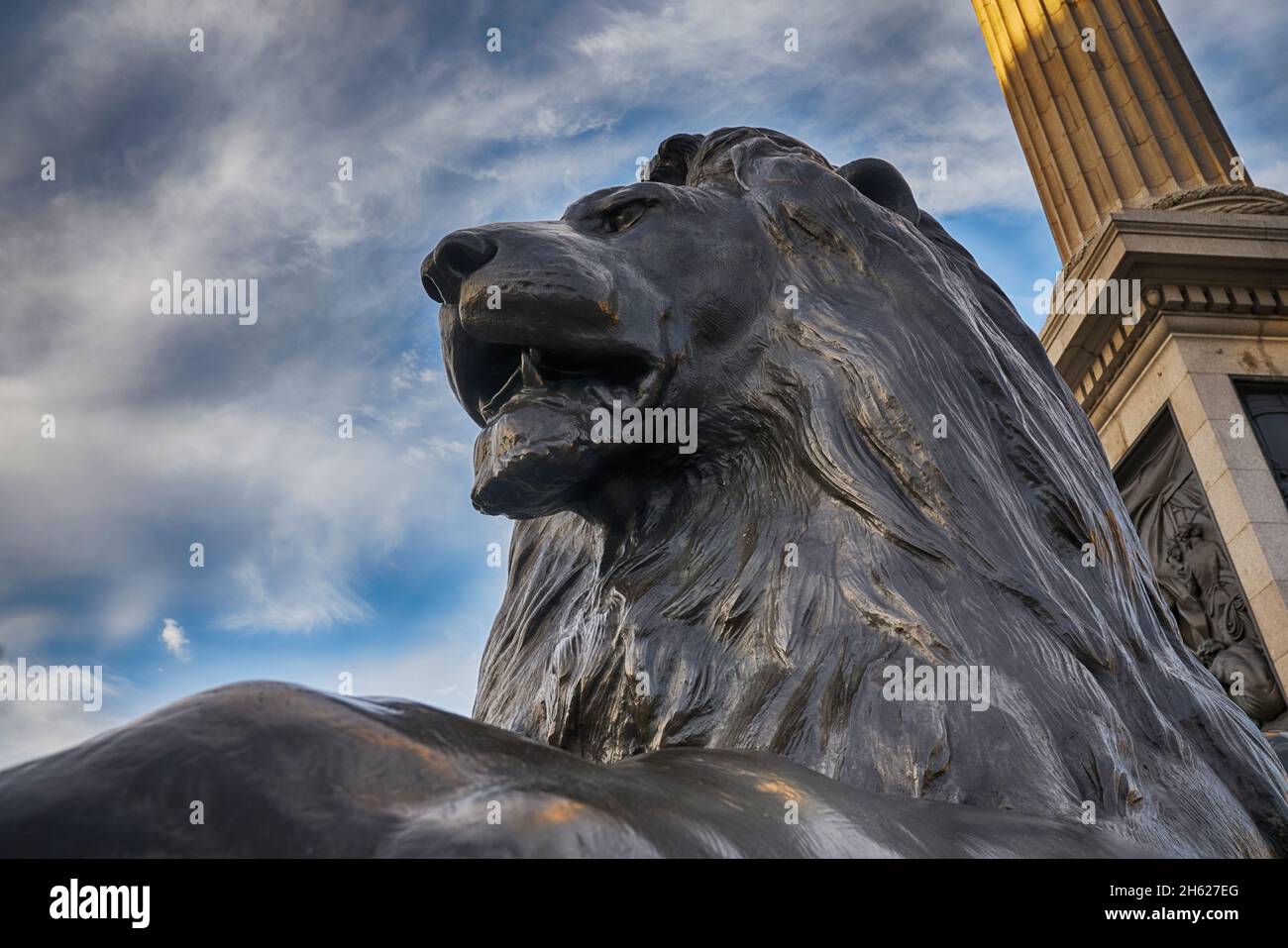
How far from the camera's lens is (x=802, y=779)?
1142mm

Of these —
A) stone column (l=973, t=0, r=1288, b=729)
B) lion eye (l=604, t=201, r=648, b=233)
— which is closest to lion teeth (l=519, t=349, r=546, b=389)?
lion eye (l=604, t=201, r=648, b=233)

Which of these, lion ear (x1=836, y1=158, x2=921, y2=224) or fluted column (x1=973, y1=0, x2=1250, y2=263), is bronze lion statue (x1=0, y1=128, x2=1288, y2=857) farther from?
fluted column (x1=973, y1=0, x2=1250, y2=263)

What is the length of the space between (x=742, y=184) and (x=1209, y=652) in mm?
4673

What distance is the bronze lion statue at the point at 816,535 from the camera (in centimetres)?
155

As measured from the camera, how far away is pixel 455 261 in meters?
1.94

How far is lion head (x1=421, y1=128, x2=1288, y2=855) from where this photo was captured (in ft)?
5.37

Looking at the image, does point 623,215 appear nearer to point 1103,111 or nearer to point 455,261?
point 455,261

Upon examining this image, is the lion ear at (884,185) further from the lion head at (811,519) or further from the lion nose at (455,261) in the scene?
the lion nose at (455,261)

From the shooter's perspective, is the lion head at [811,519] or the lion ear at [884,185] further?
the lion ear at [884,185]

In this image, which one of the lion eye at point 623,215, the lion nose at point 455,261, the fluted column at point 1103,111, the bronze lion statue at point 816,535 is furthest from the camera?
the fluted column at point 1103,111

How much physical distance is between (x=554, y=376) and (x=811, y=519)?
1.64 feet

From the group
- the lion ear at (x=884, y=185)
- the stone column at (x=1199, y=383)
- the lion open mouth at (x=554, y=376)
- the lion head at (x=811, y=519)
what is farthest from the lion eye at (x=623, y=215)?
the stone column at (x=1199, y=383)

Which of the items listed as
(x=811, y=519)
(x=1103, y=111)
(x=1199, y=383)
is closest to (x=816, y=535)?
(x=811, y=519)
